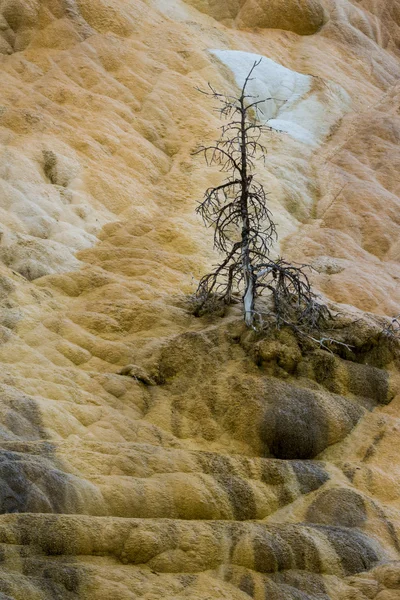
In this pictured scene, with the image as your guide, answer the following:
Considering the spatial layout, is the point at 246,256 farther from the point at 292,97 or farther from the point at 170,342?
the point at 292,97

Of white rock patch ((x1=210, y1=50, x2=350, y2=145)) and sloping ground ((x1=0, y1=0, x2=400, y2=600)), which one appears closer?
sloping ground ((x1=0, y1=0, x2=400, y2=600))

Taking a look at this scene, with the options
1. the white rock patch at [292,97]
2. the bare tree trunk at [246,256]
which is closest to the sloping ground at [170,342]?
the white rock patch at [292,97]

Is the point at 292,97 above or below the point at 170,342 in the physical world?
above

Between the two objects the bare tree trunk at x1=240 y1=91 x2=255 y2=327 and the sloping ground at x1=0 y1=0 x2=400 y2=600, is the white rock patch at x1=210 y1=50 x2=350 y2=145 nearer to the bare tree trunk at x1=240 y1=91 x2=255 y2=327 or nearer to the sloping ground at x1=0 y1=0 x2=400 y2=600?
the sloping ground at x1=0 y1=0 x2=400 y2=600

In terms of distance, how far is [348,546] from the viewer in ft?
27.1

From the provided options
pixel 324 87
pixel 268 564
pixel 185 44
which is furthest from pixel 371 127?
pixel 268 564

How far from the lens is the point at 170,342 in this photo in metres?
11.3

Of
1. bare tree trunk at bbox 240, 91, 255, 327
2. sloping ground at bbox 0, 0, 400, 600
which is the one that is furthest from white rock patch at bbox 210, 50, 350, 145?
bare tree trunk at bbox 240, 91, 255, 327

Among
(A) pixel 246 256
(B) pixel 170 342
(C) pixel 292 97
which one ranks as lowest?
(B) pixel 170 342

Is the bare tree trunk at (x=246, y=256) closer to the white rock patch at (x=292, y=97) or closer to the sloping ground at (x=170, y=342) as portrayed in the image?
the sloping ground at (x=170, y=342)

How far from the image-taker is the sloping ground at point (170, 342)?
25.0ft

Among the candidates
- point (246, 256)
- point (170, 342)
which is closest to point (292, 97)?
point (246, 256)

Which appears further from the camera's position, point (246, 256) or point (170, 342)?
point (246, 256)

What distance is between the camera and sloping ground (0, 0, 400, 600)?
762cm
